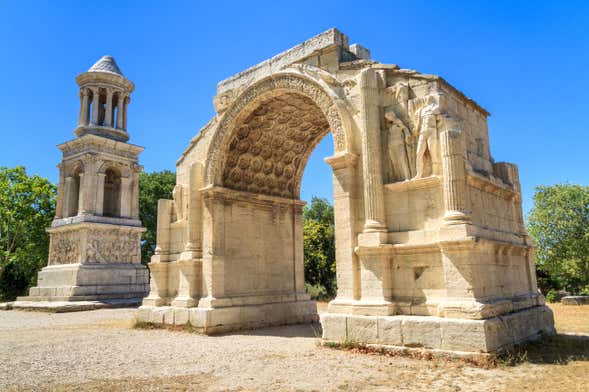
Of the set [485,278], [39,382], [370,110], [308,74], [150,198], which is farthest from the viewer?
[150,198]

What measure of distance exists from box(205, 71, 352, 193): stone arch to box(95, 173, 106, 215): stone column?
12.9 meters

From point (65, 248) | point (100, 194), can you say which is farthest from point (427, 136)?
point (65, 248)

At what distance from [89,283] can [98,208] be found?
3877 millimetres

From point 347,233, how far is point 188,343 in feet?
13.3

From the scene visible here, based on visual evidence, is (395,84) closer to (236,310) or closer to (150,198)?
(236,310)

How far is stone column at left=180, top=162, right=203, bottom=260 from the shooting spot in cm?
1166

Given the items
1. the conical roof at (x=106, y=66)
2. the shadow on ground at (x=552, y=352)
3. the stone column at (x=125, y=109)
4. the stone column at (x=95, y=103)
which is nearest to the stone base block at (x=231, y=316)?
the shadow on ground at (x=552, y=352)

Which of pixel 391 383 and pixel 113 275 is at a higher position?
pixel 113 275

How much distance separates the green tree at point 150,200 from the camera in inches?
1410

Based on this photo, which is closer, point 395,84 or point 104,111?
point 395,84

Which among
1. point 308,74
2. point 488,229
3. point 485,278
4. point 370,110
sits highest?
point 308,74

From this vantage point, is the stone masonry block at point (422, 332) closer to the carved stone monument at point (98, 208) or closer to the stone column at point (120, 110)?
the carved stone monument at point (98, 208)

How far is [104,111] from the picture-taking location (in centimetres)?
2506

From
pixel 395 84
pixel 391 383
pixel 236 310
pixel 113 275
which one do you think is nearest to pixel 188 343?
pixel 236 310
